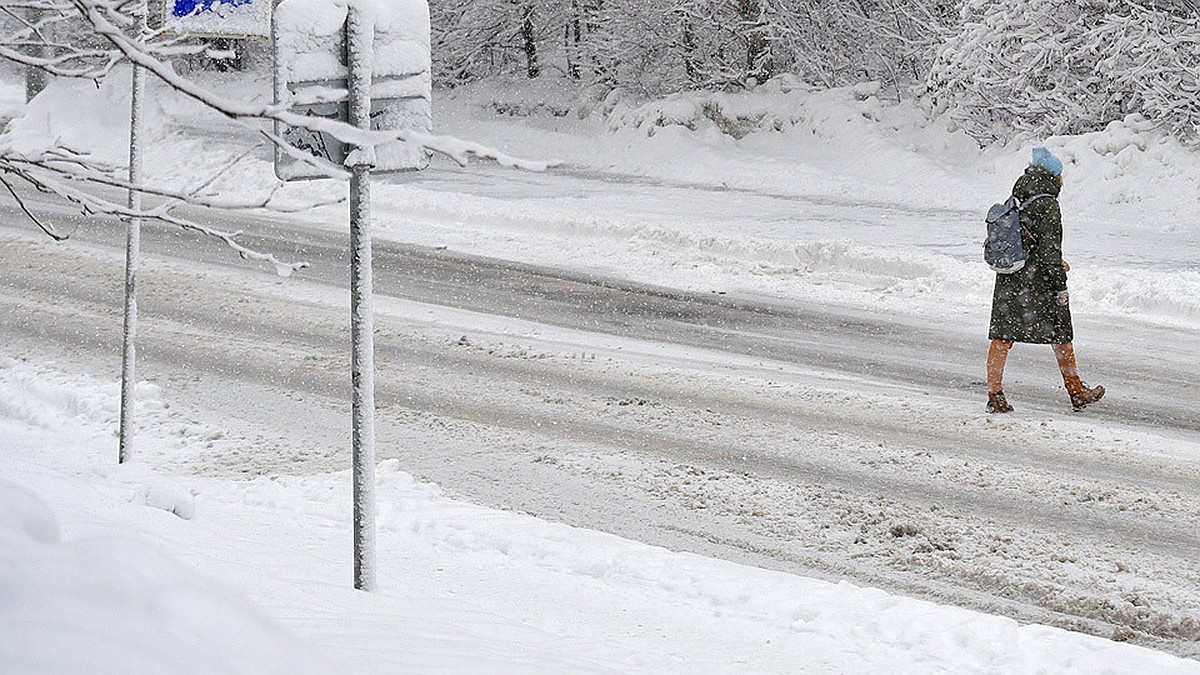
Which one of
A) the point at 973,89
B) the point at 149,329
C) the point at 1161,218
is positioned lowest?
the point at 149,329

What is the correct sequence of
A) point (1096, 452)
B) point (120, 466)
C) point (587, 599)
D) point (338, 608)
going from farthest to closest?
point (1096, 452) < point (120, 466) < point (587, 599) < point (338, 608)

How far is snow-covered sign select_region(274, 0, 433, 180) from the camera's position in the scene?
468 cm

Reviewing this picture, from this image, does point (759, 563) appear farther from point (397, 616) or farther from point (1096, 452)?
point (1096, 452)

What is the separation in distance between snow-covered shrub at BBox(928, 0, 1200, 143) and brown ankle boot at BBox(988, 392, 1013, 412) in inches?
424

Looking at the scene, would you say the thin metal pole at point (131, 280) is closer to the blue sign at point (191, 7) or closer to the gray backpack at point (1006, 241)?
the blue sign at point (191, 7)

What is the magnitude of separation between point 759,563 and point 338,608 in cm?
251

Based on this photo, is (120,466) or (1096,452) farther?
(1096,452)

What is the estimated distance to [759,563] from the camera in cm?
632

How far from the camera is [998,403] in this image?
8938mm

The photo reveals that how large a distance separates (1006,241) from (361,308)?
18.1 ft

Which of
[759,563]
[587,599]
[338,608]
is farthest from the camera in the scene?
[759,563]

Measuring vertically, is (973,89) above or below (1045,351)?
above

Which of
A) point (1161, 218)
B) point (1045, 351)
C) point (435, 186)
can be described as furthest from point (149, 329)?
point (1161, 218)

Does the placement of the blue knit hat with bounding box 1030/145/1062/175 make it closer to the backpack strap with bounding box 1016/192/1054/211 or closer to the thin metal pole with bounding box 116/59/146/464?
the backpack strap with bounding box 1016/192/1054/211
